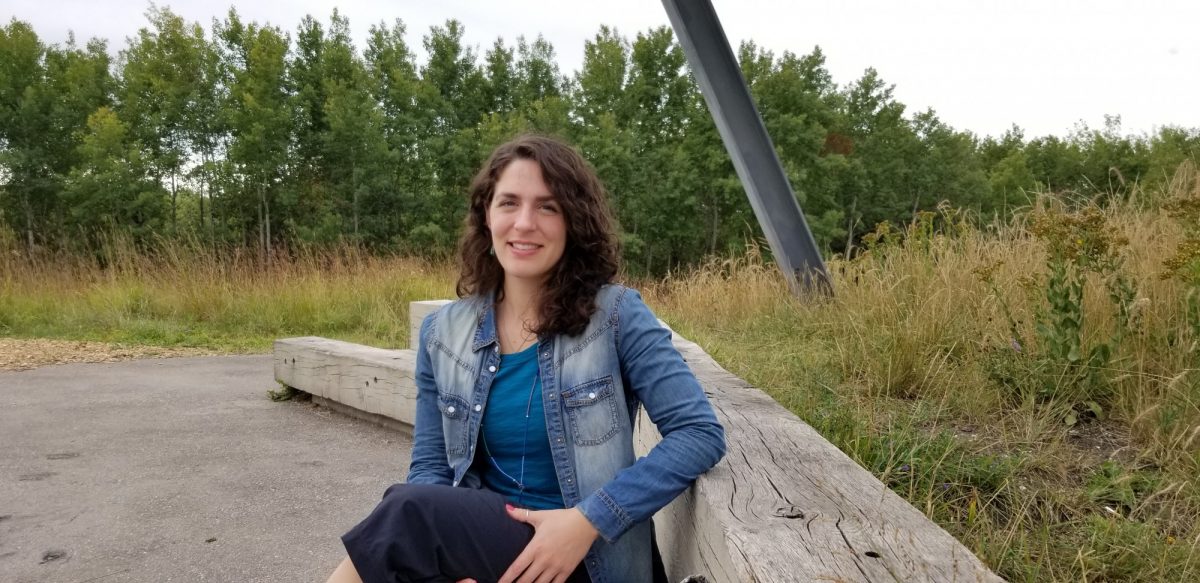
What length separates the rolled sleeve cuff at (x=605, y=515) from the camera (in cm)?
143

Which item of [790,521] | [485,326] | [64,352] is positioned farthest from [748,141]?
[64,352]

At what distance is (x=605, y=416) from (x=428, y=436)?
17.5 inches

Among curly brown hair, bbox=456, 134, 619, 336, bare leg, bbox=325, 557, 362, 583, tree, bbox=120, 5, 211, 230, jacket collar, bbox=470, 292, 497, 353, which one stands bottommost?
bare leg, bbox=325, 557, 362, 583

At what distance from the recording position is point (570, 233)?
5.60ft

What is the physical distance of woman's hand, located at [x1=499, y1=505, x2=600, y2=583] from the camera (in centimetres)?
141

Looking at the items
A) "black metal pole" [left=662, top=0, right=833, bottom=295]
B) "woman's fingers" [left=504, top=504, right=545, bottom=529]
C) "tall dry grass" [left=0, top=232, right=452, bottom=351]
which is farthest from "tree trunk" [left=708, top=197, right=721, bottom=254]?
"woman's fingers" [left=504, top=504, right=545, bottom=529]

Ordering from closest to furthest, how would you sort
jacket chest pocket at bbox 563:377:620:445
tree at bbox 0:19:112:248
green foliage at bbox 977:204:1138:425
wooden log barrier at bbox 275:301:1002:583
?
wooden log barrier at bbox 275:301:1002:583 → jacket chest pocket at bbox 563:377:620:445 → green foliage at bbox 977:204:1138:425 → tree at bbox 0:19:112:248

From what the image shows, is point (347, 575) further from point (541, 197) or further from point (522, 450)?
point (541, 197)

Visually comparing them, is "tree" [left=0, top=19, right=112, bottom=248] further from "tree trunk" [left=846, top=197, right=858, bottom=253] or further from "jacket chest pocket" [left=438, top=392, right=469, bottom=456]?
"jacket chest pocket" [left=438, top=392, right=469, bottom=456]

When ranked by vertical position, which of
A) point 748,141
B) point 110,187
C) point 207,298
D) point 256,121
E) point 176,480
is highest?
point 256,121

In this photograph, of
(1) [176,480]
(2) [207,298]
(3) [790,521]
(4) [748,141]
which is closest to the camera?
(3) [790,521]

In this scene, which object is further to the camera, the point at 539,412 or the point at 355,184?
the point at 355,184

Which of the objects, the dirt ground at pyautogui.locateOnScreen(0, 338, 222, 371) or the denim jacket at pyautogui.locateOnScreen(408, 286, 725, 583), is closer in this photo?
the denim jacket at pyautogui.locateOnScreen(408, 286, 725, 583)

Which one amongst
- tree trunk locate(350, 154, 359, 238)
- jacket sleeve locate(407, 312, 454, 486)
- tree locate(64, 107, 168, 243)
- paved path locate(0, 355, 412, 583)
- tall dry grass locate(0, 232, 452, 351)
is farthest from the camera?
tree trunk locate(350, 154, 359, 238)
